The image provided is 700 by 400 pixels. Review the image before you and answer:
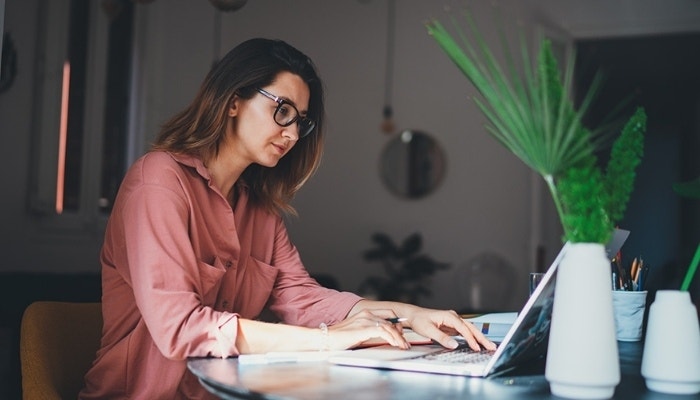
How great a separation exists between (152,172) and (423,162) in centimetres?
562

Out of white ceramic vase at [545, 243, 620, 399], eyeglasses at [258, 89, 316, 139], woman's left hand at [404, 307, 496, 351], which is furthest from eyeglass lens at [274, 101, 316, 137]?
white ceramic vase at [545, 243, 620, 399]

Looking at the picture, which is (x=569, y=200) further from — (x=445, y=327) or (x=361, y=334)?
(x=445, y=327)

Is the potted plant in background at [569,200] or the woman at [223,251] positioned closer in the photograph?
the potted plant in background at [569,200]

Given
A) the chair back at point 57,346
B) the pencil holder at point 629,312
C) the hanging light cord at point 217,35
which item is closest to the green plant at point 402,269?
the hanging light cord at point 217,35

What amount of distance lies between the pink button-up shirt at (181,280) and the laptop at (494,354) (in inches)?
10.2

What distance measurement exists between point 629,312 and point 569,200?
38.3 inches

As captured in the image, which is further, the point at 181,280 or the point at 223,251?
the point at 223,251

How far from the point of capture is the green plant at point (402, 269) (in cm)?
714

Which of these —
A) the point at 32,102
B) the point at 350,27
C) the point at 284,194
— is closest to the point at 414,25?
the point at 350,27

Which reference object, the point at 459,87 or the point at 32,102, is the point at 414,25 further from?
the point at 32,102

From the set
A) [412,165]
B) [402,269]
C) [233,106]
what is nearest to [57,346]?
[233,106]

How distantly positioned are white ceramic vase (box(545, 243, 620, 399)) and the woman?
20.6 inches

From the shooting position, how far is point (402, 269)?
7.22 meters

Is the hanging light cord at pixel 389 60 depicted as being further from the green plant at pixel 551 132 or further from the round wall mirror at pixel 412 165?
Answer: the green plant at pixel 551 132
